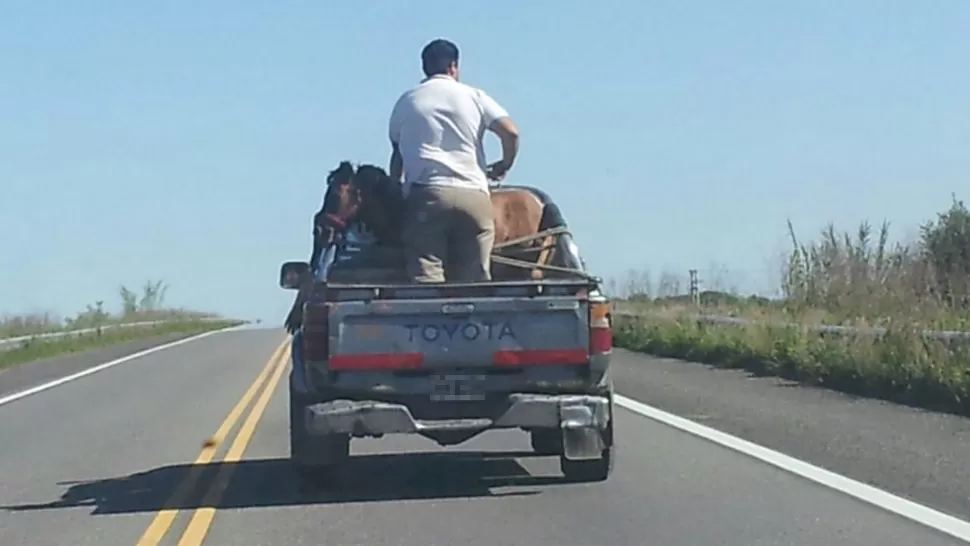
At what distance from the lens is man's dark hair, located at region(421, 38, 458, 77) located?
36.5 ft

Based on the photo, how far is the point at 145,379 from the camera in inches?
987

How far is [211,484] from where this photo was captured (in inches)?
471

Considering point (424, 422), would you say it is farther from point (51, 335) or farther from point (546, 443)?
point (51, 335)

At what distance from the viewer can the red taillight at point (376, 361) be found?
407 inches

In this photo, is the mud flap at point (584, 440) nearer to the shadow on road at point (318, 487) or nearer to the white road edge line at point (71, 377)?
the shadow on road at point (318, 487)

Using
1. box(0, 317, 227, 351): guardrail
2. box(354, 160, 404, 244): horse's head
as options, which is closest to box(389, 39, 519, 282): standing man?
box(354, 160, 404, 244): horse's head

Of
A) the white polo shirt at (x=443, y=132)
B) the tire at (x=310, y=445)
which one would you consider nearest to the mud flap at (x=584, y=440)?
the tire at (x=310, y=445)

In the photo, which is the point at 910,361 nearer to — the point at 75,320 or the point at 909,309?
the point at 909,309

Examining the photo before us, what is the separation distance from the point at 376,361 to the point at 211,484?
7.56 feet

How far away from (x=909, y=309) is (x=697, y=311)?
33.4ft

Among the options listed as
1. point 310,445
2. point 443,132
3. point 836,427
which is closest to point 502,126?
point 443,132

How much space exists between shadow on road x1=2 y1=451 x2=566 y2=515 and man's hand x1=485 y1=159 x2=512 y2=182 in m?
2.18

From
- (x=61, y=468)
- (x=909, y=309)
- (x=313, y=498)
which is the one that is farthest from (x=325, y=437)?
(x=909, y=309)

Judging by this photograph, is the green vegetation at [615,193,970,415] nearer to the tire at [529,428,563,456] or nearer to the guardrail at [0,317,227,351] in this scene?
the tire at [529,428,563,456]
